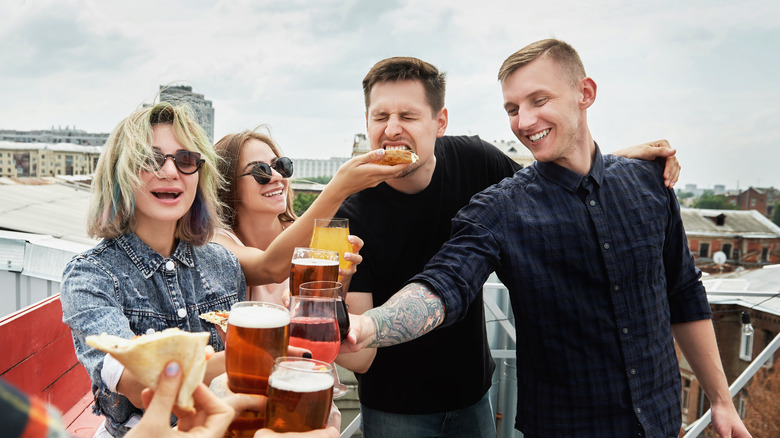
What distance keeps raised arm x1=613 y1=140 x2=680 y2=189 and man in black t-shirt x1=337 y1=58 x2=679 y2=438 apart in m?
0.08

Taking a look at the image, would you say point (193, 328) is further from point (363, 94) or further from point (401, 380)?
point (363, 94)

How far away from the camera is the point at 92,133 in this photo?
80.8m

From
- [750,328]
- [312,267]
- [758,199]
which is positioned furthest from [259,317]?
[758,199]

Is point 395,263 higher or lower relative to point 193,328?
higher

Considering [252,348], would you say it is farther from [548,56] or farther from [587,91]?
[587,91]

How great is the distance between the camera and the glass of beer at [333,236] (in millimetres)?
2393

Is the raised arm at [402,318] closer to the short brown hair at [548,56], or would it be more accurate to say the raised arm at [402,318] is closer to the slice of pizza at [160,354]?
the slice of pizza at [160,354]

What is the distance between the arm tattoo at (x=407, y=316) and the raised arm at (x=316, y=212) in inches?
24.1

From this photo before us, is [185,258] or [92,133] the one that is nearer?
[185,258]

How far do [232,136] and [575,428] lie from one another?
2.70 m

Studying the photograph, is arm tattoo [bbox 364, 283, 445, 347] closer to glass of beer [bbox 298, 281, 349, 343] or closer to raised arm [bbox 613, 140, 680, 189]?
glass of beer [bbox 298, 281, 349, 343]

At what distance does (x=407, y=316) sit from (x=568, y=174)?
1051 mm

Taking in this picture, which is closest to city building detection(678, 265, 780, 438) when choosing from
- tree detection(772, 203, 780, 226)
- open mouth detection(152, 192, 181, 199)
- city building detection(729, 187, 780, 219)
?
open mouth detection(152, 192, 181, 199)

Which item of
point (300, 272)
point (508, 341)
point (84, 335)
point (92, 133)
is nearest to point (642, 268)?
point (300, 272)
